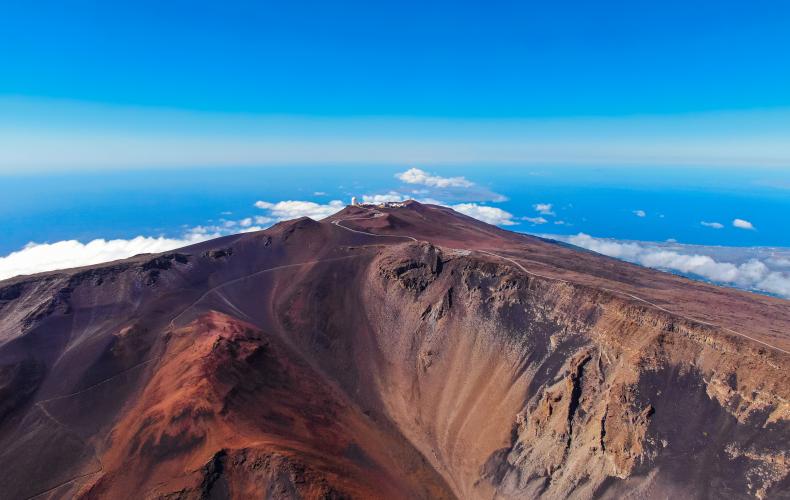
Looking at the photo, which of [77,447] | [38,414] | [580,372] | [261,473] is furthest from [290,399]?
[580,372]

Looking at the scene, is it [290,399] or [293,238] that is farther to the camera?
[293,238]

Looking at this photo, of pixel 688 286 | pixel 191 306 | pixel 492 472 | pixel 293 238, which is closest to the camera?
pixel 492 472

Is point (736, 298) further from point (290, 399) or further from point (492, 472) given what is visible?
point (290, 399)

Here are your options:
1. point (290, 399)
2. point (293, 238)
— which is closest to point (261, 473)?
point (290, 399)

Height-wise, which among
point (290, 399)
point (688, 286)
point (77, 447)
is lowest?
point (77, 447)

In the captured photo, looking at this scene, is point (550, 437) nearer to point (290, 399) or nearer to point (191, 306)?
point (290, 399)

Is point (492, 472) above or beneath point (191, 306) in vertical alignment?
beneath

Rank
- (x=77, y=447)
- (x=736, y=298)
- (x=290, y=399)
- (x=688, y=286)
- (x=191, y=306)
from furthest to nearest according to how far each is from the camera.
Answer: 1. (x=191, y=306)
2. (x=688, y=286)
3. (x=736, y=298)
4. (x=290, y=399)
5. (x=77, y=447)
